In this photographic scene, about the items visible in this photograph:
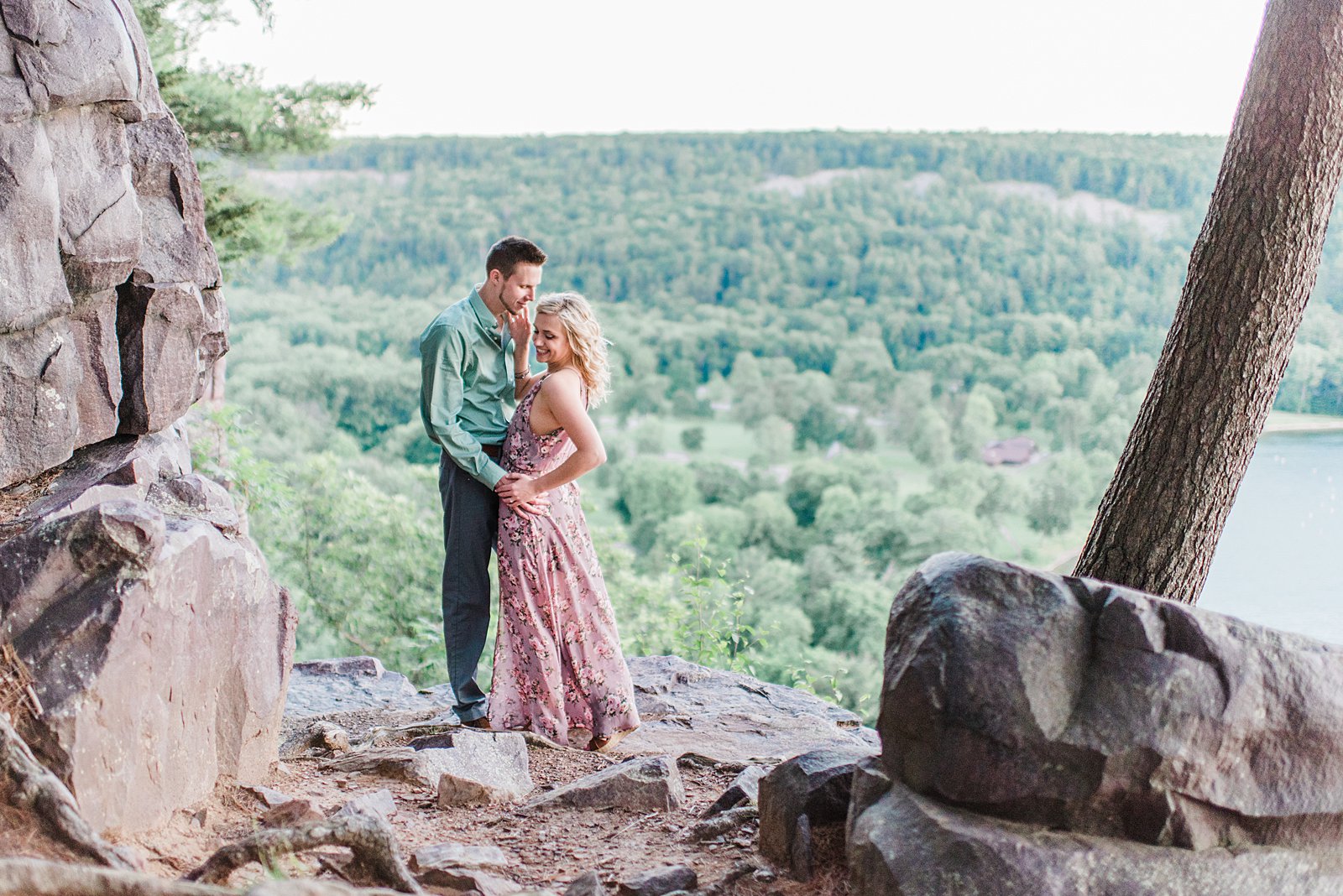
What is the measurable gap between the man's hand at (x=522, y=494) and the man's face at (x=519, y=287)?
72 centimetres

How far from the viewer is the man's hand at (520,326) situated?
4598 mm

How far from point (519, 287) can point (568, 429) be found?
2.27 ft

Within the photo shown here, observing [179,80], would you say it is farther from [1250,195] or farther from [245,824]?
[1250,195]

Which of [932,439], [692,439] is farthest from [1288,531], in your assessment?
[692,439]

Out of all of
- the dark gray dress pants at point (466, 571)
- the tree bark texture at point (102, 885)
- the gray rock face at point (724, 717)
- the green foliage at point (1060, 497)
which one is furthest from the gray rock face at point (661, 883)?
the green foliage at point (1060, 497)

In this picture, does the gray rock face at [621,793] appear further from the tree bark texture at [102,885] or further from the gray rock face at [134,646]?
the tree bark texture at [102,885]

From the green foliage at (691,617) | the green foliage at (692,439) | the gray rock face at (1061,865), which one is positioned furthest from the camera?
the green foliage at (692,439)

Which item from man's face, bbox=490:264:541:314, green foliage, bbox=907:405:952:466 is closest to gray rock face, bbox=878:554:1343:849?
man's face, bbox=490:264:541:314

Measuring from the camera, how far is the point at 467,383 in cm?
455

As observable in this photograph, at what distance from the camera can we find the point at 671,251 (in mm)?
32781

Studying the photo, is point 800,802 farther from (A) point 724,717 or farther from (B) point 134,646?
(A) point 724,717

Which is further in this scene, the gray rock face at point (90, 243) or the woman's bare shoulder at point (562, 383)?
the woman's bare shoulder at point (562, 383)

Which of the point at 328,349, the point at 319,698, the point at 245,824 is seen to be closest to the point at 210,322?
the point at 245,824

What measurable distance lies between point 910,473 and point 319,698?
24.3 m
